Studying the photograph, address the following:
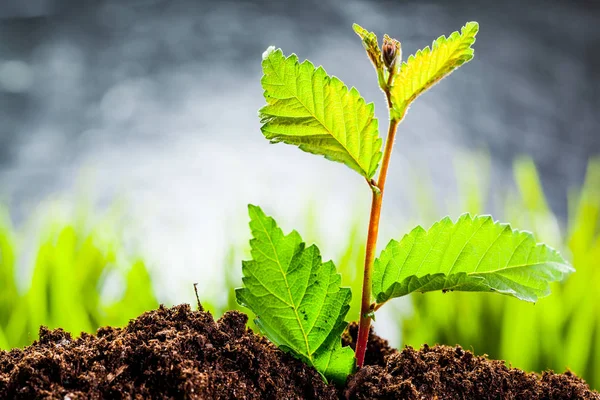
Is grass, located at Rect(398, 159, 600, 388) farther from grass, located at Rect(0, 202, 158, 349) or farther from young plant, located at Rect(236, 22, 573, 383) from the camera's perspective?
young plant, located at Rect(236, 22, 573, 383)

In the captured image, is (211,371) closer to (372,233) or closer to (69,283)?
(372,233)

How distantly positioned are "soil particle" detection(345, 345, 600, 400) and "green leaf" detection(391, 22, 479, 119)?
0.20 metres

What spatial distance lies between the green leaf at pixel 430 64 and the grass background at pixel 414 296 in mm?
675

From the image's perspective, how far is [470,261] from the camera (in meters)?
0.53

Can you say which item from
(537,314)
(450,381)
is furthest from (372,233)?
(537,314)

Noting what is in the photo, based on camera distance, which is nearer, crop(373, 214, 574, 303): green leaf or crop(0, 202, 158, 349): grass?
crop(373, 214, 574, 303): green leaf

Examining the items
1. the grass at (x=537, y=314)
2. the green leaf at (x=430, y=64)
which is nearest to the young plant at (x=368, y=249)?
the green leaf at (x=430, y=64)

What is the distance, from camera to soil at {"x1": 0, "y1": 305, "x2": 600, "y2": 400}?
440 mm

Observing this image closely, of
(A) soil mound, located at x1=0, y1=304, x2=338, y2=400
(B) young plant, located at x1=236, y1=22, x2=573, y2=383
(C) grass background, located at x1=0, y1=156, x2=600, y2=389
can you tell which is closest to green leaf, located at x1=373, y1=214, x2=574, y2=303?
(B) young plant, located at x1=236, y1=22, x2=573, y2=383

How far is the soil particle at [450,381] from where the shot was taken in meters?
0.51

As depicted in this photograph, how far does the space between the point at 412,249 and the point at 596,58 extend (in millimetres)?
3515

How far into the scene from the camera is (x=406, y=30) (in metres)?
3.45

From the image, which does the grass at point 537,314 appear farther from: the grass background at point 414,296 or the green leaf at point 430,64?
the green leaf at point 430,64

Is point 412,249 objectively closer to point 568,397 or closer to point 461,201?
point 568,397
